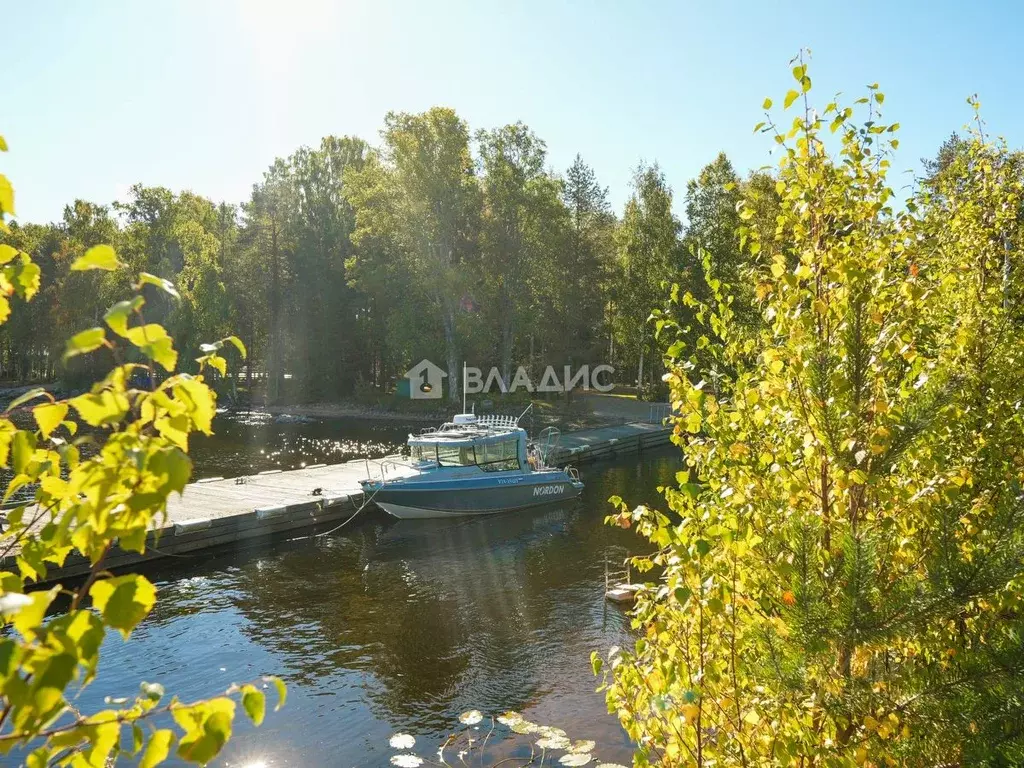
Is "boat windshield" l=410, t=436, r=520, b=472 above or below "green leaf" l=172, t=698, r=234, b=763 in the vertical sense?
below

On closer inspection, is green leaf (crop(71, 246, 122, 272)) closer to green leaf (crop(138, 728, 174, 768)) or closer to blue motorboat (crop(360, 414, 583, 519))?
green leaf (crop(138, 728, 174, 768))

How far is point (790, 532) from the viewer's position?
11.5ft

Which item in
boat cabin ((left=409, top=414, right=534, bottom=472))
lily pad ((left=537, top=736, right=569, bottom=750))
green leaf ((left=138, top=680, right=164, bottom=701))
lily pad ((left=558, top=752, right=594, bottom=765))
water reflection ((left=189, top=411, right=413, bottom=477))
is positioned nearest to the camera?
green leaf ((left=138, top=680, right=164, bottom=701))

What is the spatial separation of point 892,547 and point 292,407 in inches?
2351

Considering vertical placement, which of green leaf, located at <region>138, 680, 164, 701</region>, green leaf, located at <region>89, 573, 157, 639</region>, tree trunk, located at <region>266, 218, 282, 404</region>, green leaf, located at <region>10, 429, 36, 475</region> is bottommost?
green leaf, located at <region>138, 680, 164, 701</region>

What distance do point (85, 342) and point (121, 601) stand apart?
61 centimetres

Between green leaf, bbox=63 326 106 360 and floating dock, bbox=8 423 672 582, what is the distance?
50.7 ft

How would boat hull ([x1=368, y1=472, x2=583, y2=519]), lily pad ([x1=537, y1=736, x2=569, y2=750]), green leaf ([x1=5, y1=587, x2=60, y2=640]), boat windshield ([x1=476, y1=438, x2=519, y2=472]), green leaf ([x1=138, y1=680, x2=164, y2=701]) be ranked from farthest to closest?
boat windshield ([x1=476, y1=438, x2=519, y2=472]) → boat hull ([x1=368, y1=472, x2=583, y2=519]) → lily pad ([x1=537, y1=736, x2=569, y2=750]) → green leaf ([x1=138, y1=680, x2=164, y2=701]) → green leaf ([x1=5, y1=587, x2=60, y2=640])

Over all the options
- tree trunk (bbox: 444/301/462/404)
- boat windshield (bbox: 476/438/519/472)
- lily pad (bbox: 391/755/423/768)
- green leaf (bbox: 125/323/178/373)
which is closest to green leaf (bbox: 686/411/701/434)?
green leaf (bbox: 125/323/178/373)

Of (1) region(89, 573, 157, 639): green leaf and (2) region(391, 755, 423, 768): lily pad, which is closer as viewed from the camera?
(1) region(89, 573, 157, 639): green leaf

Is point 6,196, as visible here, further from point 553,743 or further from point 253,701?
point 553,743

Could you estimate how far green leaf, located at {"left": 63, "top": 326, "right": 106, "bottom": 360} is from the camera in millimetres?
1685

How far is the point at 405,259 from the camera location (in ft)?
169

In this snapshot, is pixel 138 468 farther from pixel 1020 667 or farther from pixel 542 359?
pixel 542 359
